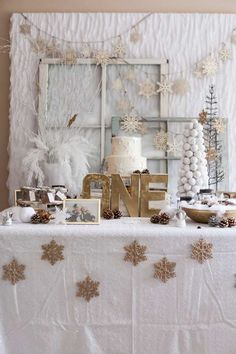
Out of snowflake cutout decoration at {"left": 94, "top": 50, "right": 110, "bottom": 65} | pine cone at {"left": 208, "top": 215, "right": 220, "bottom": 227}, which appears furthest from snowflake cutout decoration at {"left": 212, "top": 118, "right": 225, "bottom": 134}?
pine cone at {"left": 208, "top": 215, "right": 220, "bottom": 227}

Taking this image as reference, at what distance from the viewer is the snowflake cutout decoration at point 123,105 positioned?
2170mm

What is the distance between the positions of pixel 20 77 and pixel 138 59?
28.5 inches

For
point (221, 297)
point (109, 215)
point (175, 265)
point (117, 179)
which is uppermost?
point (117, 179)

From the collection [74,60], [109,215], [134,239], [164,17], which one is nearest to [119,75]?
[74,60]

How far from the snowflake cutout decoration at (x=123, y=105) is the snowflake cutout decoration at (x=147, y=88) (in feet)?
0.32

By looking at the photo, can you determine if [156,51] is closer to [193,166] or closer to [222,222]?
[193,166]

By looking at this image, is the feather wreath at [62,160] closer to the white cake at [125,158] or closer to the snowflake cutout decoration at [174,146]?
the white cake at [125,158]

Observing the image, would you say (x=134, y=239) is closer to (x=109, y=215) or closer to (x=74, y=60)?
(x=109, y=215)

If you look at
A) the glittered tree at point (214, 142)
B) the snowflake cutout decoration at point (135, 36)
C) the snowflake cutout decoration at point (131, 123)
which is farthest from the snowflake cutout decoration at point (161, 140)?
the snowflake cutout decoration at point (135, 36)

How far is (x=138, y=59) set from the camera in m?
2.18

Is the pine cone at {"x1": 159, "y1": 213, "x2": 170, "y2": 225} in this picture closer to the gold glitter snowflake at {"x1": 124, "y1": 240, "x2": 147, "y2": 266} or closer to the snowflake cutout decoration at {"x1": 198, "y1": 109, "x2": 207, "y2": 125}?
the gold glitter snowflake at {"x1": 124, "y1": 240, "x2": 147, "y2": 266}

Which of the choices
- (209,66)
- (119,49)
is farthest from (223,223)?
(119,49)

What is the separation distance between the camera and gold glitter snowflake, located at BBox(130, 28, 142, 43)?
86.9 inches

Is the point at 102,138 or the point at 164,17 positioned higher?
the point at 164,17
